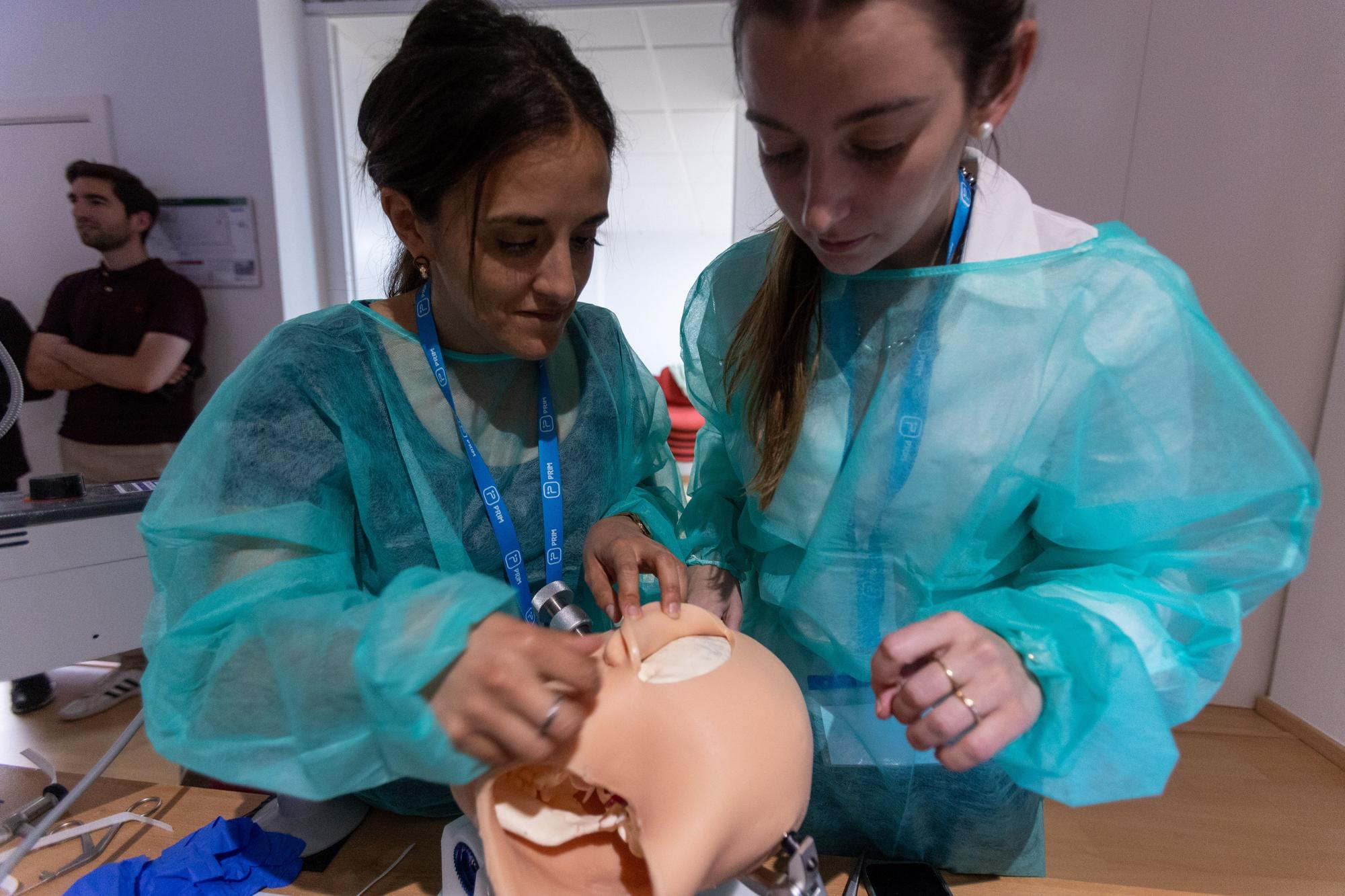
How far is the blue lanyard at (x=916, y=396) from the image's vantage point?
719mm

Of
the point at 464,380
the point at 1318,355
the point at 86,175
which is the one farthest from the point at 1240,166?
the point at 86,175

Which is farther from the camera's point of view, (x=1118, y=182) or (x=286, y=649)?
(x=1118, y=182)

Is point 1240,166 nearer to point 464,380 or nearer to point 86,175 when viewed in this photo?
point 464,380

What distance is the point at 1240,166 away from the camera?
1.88 metres

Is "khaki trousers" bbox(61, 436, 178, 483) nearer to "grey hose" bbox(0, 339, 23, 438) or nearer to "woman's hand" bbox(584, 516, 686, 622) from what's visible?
"grey hose" bbox(0, 339, 23, 438)

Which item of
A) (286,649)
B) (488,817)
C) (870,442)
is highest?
(870,442)

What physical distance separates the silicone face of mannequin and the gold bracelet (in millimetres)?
284

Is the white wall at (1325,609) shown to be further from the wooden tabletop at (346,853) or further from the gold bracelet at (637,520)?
the gold bracelet at (637,520)

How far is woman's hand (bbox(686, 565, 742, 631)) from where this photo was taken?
90cm

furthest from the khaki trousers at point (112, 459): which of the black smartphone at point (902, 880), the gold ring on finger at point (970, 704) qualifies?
the gold ring on finger at point (970, 704)

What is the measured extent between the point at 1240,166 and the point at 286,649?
8.15 ft

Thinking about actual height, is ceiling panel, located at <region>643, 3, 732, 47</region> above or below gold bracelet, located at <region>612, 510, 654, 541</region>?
above

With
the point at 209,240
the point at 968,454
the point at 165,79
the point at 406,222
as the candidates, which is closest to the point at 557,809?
the point at 968,454

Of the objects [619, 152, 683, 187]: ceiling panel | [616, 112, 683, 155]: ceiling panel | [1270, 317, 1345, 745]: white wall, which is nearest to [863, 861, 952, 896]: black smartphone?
[1270, 317, 1345, 745]: white wall
